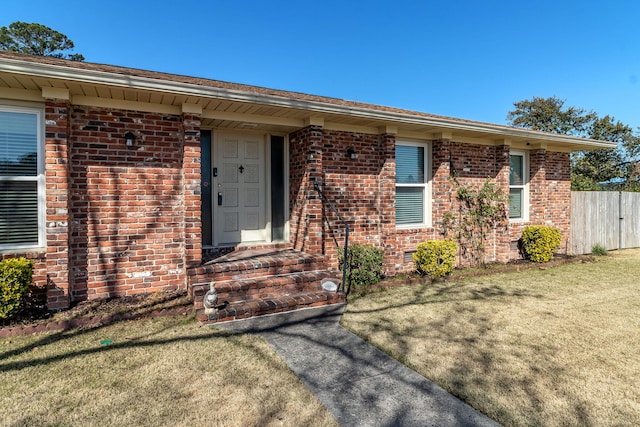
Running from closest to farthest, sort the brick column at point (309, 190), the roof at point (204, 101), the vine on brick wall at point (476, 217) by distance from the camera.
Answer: the roof at point (204, 101), the brick column at point (309, 190), the vine on brick wall at point (476, 217)

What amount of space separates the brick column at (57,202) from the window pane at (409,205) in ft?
18.3

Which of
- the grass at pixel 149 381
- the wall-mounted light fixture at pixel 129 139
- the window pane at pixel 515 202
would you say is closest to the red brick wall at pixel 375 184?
the window pane at pixel 515 202

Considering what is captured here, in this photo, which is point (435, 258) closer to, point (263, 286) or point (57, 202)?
point (263, 286)

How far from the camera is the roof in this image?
13.5 feet

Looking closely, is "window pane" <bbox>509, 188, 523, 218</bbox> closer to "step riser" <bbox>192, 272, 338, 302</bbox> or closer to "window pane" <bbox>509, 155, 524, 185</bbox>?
"window pane" <bbox>509, 155, 524, 185</bbox>

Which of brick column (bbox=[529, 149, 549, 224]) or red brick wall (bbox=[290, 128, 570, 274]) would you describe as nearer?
red brick wall (bbox=[290, 128, 570, 274])

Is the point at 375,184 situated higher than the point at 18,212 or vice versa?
the point at 375,184

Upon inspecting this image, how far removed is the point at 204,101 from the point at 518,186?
7.62m

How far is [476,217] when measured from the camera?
7938mm

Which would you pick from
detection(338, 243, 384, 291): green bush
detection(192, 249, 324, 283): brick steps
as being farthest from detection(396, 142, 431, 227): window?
detection(192, 249, 324, 283): brick steps

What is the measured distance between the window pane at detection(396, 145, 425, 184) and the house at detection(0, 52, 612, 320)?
3cm

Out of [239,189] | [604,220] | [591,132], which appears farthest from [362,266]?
[591,132]

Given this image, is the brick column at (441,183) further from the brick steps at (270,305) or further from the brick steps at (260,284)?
the brick steps at (270,305)

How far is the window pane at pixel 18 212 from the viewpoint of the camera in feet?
14.9
